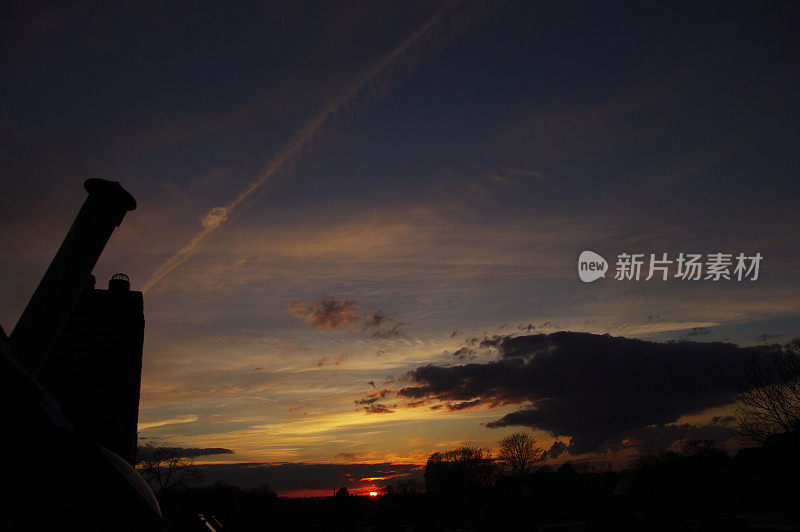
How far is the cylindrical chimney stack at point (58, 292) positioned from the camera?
8.71 feet

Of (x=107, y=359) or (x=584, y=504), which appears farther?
(x=584, y=504)

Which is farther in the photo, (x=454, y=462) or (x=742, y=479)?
(x=454, y=462)

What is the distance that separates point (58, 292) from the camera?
8.83 ft

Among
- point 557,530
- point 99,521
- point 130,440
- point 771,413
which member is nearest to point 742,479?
point 771,413

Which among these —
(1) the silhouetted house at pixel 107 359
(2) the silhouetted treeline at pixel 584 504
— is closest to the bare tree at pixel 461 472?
(2) the silhouetted treeline at pixel 584 504

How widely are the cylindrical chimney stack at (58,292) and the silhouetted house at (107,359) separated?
3473mm

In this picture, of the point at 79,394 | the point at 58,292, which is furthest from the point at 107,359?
the point at 58,292

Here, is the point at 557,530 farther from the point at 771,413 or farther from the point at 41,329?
the point at 41,329

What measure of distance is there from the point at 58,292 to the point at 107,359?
4139 millimetres

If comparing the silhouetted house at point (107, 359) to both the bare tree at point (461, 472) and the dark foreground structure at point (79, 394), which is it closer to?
the dark foreground structure at point (79, 394)

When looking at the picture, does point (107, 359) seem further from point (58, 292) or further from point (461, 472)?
point (461, 472)

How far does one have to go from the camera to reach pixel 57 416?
50.0 inches

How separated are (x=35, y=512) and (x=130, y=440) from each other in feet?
19.2

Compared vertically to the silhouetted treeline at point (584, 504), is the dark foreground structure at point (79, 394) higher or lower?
higher
